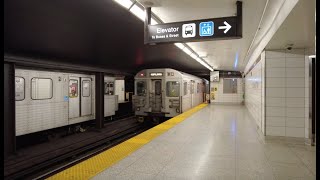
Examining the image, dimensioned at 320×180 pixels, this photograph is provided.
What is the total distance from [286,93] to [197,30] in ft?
10.6

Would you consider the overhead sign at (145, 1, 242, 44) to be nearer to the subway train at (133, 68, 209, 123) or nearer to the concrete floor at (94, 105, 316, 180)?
the concrete floor at (94, 105, 316, 180)

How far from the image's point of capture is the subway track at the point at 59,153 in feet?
16.9

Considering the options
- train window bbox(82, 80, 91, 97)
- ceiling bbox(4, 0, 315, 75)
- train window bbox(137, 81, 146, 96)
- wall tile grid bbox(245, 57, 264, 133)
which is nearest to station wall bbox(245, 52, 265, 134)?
wall tile grid bbox(245, 57, 264, 133)

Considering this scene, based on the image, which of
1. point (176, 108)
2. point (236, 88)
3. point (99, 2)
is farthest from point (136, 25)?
point (236, 88)

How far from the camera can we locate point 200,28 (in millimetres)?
3773

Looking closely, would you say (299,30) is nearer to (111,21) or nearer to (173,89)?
(111,21)

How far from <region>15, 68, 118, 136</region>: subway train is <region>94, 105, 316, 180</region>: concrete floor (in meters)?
3.98

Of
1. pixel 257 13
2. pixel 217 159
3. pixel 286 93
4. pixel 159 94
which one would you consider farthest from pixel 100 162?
pixel 159 94

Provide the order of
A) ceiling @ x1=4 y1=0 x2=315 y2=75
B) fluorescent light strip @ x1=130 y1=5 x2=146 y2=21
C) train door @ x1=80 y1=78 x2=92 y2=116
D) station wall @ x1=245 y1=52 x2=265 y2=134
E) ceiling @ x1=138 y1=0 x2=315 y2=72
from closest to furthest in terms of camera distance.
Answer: ceiling @ x1=138 y1=0 x2=315 y2=72, ceiling @ x1=4 y1=0 x2=315 y2=75, fluorescent light strip @ x1=130 y1=5 x2=146 y2=21, station wall @ x1=245 y1=52 x2=265 y2=134, train door @ x1=80 y1=78 x2=92 y2=116

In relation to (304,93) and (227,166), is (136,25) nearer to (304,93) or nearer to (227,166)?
(227,166)

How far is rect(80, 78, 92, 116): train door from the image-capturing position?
9117mm

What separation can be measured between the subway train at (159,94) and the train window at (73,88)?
Answer: 10.8 ft

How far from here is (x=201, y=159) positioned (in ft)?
13.7

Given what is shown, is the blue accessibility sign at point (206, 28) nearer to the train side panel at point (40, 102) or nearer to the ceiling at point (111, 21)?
the ceiling at point (111, 21)
